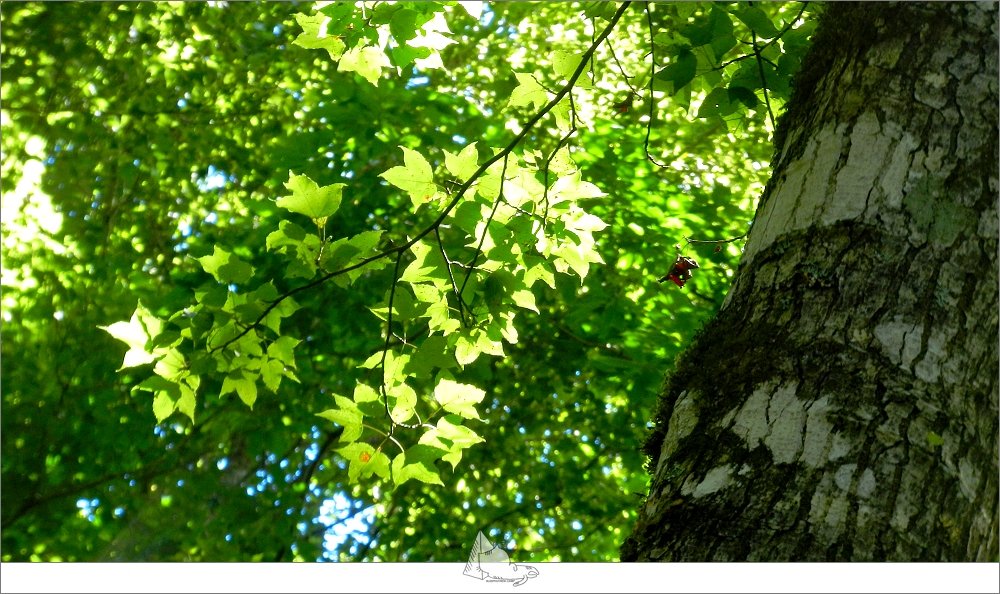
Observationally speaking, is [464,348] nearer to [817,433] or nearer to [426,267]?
[426,267]

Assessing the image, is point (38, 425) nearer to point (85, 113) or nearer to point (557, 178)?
point (85, 113)

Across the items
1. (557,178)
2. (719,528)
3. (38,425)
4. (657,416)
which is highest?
(557,178)

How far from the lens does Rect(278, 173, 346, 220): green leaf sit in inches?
67.7

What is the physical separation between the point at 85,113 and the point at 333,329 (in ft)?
7.68

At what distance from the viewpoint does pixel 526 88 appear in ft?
6.69

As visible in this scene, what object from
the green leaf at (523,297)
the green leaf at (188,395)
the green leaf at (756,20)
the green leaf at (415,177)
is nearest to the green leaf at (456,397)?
the green leaf at (523,297)

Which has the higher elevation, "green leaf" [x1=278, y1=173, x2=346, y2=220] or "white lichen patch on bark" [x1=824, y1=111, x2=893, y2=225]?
"white lichen patch on bark" [x1=824, y1=111, x2=893, y2=225]

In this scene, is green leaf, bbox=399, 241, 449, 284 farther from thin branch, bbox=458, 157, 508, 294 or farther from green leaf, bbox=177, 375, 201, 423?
green leaf, bbox=177, 375, 201, 423

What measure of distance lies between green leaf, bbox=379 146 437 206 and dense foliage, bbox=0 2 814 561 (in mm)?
1792

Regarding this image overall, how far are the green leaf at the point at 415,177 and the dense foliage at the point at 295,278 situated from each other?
1.79 meters

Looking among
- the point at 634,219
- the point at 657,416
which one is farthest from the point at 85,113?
the point at 657,416

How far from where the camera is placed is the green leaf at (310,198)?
1719 millimetres

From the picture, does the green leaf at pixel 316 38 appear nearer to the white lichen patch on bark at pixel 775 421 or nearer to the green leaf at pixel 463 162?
the green leaf at pixel 463 162

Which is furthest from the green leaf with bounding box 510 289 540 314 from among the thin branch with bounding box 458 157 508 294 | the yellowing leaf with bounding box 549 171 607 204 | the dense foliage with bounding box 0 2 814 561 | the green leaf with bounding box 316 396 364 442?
the dense foliage with bounding box 0 2 814 561
